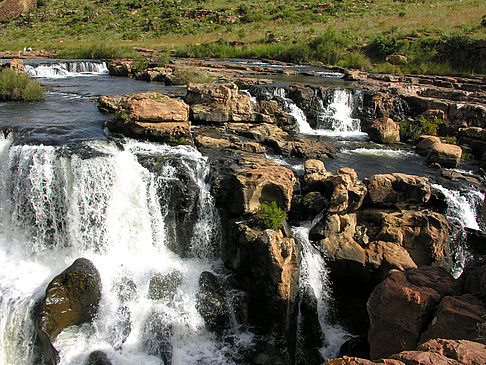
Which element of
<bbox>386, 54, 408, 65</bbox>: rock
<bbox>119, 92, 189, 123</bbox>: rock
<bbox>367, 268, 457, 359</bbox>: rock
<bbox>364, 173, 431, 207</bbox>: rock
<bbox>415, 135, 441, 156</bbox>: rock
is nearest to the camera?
<bbox>367, 268, 457, 359</bbox>: rock

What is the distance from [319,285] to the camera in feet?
25.8

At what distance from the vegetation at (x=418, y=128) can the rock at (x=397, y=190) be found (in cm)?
563

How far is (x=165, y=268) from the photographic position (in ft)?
26.9

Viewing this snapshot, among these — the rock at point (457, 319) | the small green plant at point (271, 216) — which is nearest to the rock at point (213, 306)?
the small green plant at point (271, 216)

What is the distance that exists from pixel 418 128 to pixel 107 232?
12.3m

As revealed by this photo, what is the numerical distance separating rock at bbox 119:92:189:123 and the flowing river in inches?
35.3

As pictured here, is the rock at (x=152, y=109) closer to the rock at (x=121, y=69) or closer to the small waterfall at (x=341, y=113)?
the small waterfall at (x=341, y=113)

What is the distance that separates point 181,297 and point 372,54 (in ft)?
86.3

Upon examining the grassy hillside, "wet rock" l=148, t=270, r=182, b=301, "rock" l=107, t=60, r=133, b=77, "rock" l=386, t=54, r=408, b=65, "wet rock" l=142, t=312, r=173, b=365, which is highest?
the grassy hillside

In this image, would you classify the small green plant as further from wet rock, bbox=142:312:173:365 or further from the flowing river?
wet rock, bbox=142:312:173:365

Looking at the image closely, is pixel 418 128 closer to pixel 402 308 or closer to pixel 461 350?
pixel 402 308

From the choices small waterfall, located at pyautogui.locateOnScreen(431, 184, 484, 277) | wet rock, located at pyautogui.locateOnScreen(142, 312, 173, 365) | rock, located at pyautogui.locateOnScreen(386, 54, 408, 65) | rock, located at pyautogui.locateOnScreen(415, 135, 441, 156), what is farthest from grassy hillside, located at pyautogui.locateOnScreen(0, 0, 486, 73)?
wet rock, located at pyautogui.locateOnScreen(142, 312, 173, 365)

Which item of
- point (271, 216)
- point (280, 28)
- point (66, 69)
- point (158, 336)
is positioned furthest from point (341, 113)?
point (280, 28)

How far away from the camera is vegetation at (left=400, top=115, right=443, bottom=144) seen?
46.5ft
